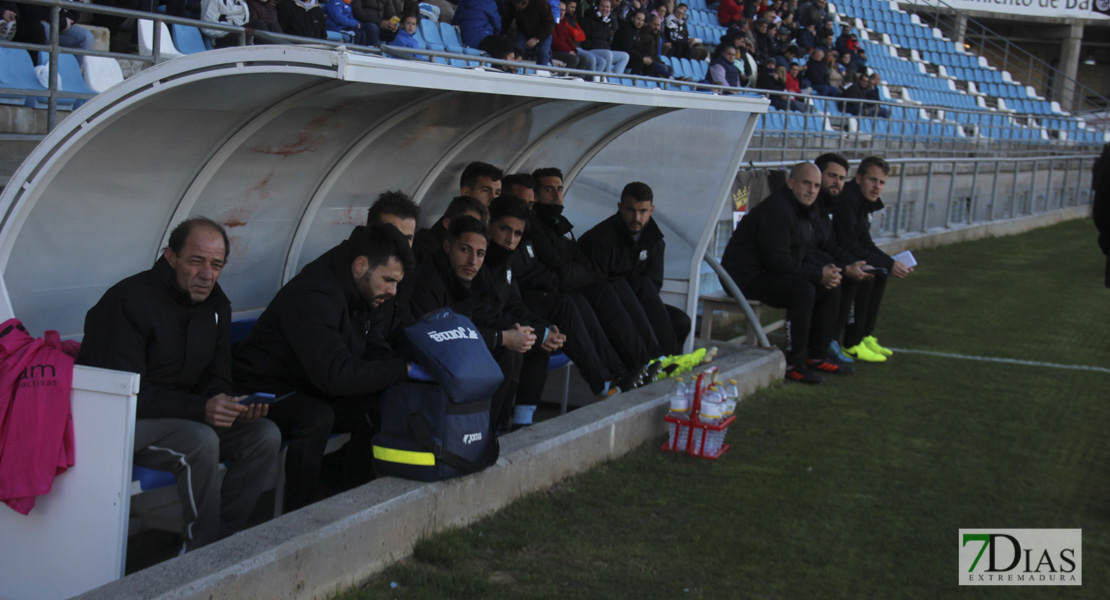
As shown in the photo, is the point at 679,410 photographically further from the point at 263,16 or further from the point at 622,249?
the point at 263,16

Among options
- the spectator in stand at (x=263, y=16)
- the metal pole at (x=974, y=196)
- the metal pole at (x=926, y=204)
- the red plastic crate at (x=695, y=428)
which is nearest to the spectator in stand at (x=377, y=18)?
the spectator in stand at (x=263, y=16)

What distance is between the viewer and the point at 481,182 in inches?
231

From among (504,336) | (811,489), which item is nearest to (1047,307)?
(811,489)

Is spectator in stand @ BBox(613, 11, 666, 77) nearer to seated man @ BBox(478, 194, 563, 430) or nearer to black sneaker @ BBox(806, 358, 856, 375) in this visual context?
black sneaker @ BBox(806, 358, 856, 375)

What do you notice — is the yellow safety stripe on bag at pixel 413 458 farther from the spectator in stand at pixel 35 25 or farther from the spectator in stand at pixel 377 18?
the spectator in stand at pixel 377 18

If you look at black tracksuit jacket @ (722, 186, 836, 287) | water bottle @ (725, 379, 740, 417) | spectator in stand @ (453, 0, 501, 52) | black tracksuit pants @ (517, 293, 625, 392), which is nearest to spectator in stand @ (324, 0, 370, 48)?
spectator in stand @ (453, 0, 501, 52)

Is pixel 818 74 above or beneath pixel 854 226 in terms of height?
above

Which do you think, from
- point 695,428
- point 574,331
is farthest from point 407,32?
point 695,428

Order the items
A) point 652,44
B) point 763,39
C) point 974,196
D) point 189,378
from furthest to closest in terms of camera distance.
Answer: point 763,39
point 974,196
point 652,44
point 189,378

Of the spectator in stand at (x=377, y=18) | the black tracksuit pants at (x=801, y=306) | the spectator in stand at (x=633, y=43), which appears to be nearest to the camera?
the black tracksuit pants at (x=801, y=306)

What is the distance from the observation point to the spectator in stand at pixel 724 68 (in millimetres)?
15883

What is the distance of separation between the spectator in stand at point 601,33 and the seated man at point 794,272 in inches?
261

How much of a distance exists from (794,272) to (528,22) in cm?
526

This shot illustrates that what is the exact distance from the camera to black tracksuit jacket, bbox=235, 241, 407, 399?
13.4 feet
